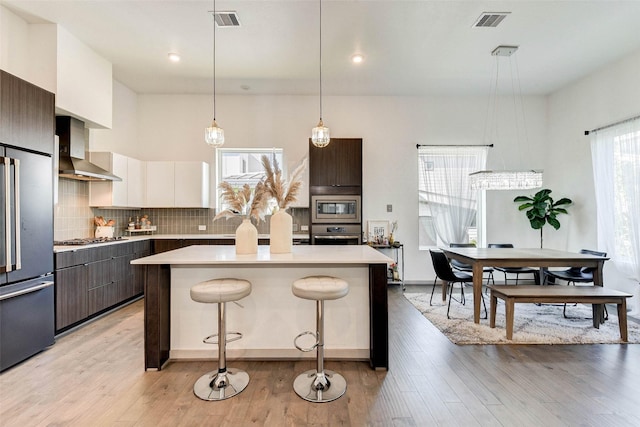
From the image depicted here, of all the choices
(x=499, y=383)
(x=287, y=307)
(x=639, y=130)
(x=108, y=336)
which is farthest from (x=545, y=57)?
(x=108, y=336)

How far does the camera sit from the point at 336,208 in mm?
4918

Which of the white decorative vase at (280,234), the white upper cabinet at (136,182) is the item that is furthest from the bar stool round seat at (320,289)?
the white upper cabinet at (136,182)

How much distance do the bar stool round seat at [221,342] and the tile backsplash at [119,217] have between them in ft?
9.53

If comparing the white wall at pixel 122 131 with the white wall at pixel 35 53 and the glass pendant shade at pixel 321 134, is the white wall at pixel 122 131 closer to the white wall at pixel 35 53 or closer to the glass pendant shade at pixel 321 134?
the white wall at pixel 35 53

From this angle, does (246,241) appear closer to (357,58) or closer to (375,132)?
(357,58)

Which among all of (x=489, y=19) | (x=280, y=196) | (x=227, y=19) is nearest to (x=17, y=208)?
(x=280, y=196)

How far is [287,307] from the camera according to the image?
2.64m

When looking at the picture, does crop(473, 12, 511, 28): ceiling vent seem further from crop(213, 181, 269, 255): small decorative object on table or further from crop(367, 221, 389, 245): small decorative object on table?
crop(367, 221, 389, 245): small decorative object on table

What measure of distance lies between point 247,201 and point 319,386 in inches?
59.1

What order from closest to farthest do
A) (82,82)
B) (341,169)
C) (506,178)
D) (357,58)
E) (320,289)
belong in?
(320,289) → (82,82) → (506,178) → (357,58) → (341,169)

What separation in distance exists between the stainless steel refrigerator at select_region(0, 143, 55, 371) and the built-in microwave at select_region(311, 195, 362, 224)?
125 inches

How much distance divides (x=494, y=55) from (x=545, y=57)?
2.38 feet

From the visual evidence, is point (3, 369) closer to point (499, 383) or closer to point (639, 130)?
point (499, 383)

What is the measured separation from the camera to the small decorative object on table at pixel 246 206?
254cm
